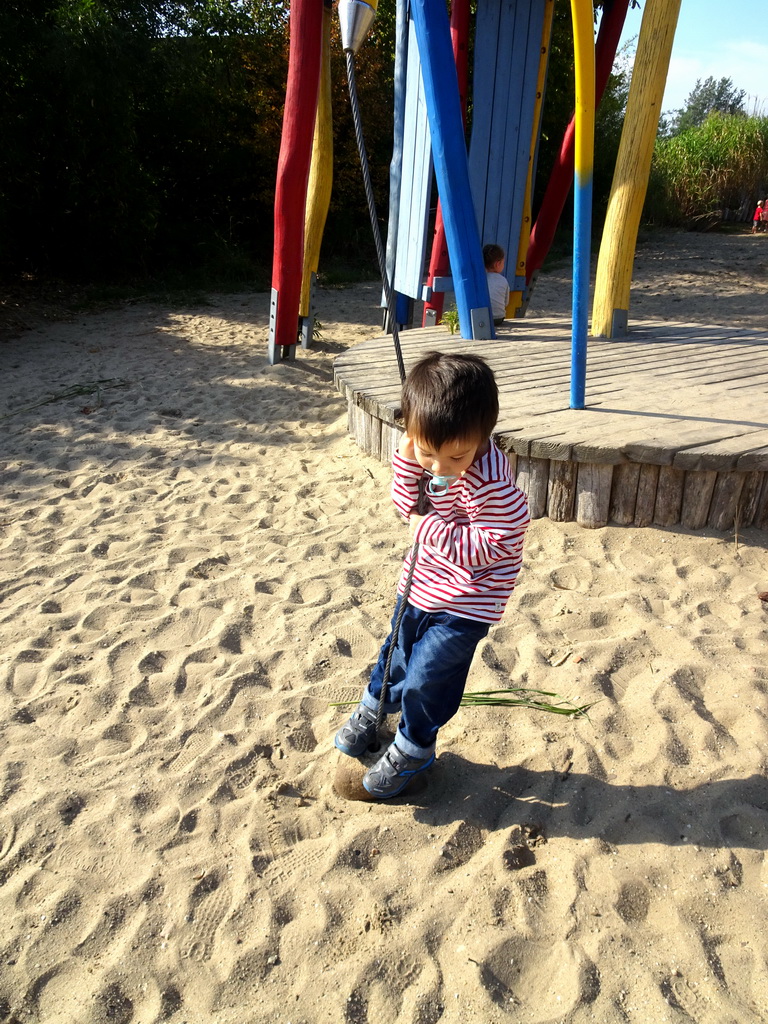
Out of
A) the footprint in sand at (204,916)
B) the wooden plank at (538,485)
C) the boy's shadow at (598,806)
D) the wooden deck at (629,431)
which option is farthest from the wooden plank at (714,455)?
the footprint in sand at (204,916)

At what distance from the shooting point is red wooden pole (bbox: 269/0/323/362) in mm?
5375

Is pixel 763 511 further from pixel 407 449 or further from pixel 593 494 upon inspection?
pixel 407 449

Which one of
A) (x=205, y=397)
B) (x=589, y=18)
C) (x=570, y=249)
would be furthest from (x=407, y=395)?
(x=570, y=249)

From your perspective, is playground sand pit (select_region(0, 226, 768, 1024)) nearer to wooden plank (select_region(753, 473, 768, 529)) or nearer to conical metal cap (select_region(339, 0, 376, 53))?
wooden plank (select_region(753, 473, 768, 529))

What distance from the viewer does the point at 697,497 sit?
328 centimetres

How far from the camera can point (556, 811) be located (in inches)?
80.2

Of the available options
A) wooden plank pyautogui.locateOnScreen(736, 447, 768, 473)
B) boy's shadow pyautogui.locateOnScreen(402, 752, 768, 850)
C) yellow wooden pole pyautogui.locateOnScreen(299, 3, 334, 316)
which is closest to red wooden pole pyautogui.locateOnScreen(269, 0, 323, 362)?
yellow wooden pole pyautogui.locateOnScreen(299, 3, 334, 316)

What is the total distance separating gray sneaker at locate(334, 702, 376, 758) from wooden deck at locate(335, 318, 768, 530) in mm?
1598

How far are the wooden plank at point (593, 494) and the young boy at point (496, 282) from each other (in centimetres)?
252

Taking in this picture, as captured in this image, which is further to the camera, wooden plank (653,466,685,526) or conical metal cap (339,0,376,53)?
wooden plank (653,466,685,526)

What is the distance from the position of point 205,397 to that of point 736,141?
14576 millimetres

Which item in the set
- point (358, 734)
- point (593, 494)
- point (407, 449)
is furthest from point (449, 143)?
point (358, 734)

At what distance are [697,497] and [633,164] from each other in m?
2.38

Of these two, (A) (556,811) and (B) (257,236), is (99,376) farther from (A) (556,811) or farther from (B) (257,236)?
(B) (257,236)
